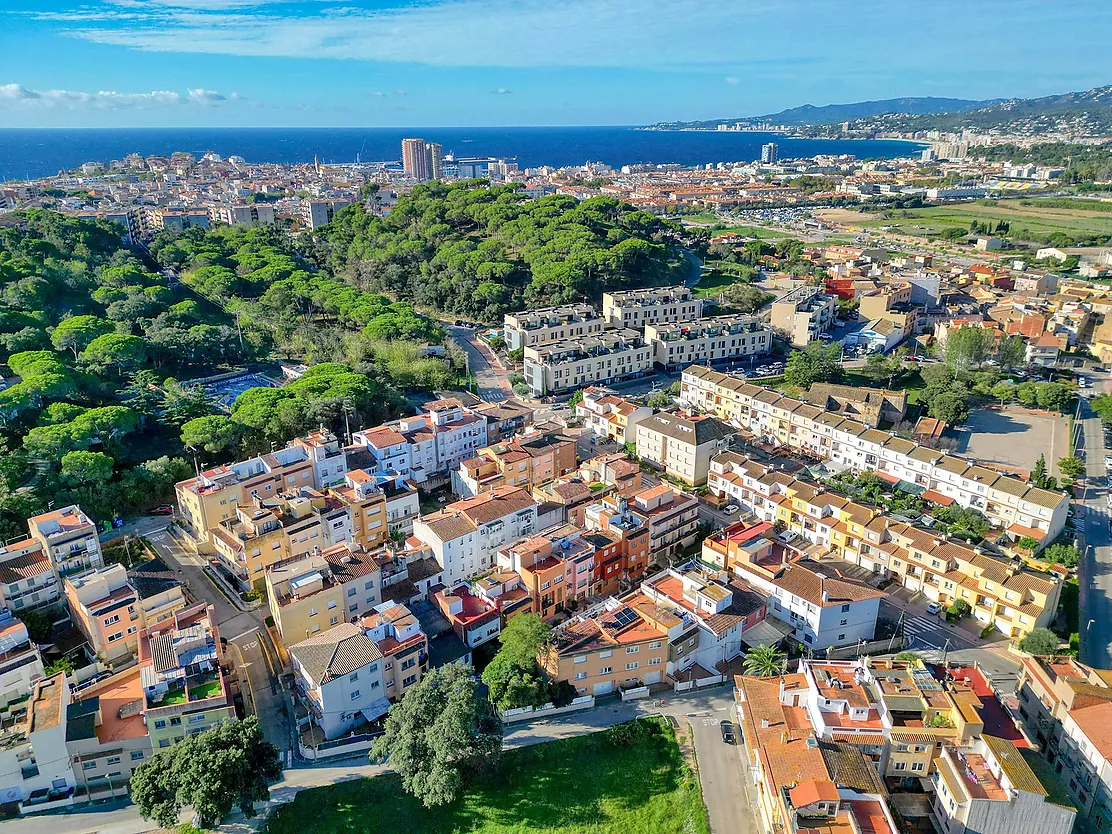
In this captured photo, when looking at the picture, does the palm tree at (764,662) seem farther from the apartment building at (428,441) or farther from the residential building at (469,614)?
the apartment building at (428,441)

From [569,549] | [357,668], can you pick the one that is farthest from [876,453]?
[357,668]

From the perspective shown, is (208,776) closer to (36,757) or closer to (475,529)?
(36,757)

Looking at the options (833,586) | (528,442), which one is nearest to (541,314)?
(528,442)

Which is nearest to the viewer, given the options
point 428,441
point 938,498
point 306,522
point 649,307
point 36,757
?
point 36,757

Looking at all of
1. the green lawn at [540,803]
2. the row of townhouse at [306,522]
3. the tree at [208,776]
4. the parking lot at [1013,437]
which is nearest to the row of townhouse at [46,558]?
the row of townhouse at [306,522]

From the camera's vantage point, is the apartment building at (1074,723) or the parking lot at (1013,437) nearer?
the apartment building at (1074,723)
